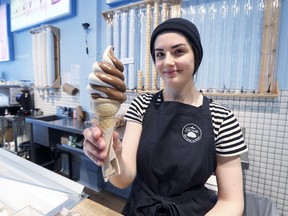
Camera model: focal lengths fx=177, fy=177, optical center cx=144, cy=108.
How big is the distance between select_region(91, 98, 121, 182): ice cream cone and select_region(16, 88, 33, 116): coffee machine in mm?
3163

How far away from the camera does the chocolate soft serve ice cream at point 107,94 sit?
53cm

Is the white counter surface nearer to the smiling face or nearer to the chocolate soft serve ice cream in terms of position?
the chocolate soft serve ice cream

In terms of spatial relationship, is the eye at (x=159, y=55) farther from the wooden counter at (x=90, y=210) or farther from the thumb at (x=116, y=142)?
the wooden counter at (x=90, y=210)

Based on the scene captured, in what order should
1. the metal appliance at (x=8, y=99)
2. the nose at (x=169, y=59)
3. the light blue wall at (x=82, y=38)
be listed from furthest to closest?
the metal appliance at (x=8, y=99)
the light blue wall at (x=82, y=38)
the nose at (x=169, y=59)

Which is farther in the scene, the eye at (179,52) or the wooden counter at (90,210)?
the eye at (179,52)

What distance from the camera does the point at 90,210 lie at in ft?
2.15

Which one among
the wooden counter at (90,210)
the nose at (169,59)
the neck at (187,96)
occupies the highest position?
the nose at (169,59)

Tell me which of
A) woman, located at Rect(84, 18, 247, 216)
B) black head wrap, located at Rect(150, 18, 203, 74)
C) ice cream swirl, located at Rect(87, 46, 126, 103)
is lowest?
woman, located at Rect(84, 18, 247, 216)

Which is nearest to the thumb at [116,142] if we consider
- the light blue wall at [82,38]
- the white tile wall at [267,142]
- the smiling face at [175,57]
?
the smiling face at [175,57]

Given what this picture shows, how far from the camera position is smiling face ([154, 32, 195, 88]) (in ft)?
2.46

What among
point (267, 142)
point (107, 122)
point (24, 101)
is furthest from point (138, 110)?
point (24, 101)

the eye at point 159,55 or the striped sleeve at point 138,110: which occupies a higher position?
the eye at point 159,55

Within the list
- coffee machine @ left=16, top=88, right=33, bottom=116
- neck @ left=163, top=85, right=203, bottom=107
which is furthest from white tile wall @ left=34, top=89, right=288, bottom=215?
coffee machine @ left=16, top=88, right=33, bottom=116

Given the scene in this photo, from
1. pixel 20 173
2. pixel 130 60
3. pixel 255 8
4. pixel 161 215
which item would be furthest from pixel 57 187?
pixel 255 8
